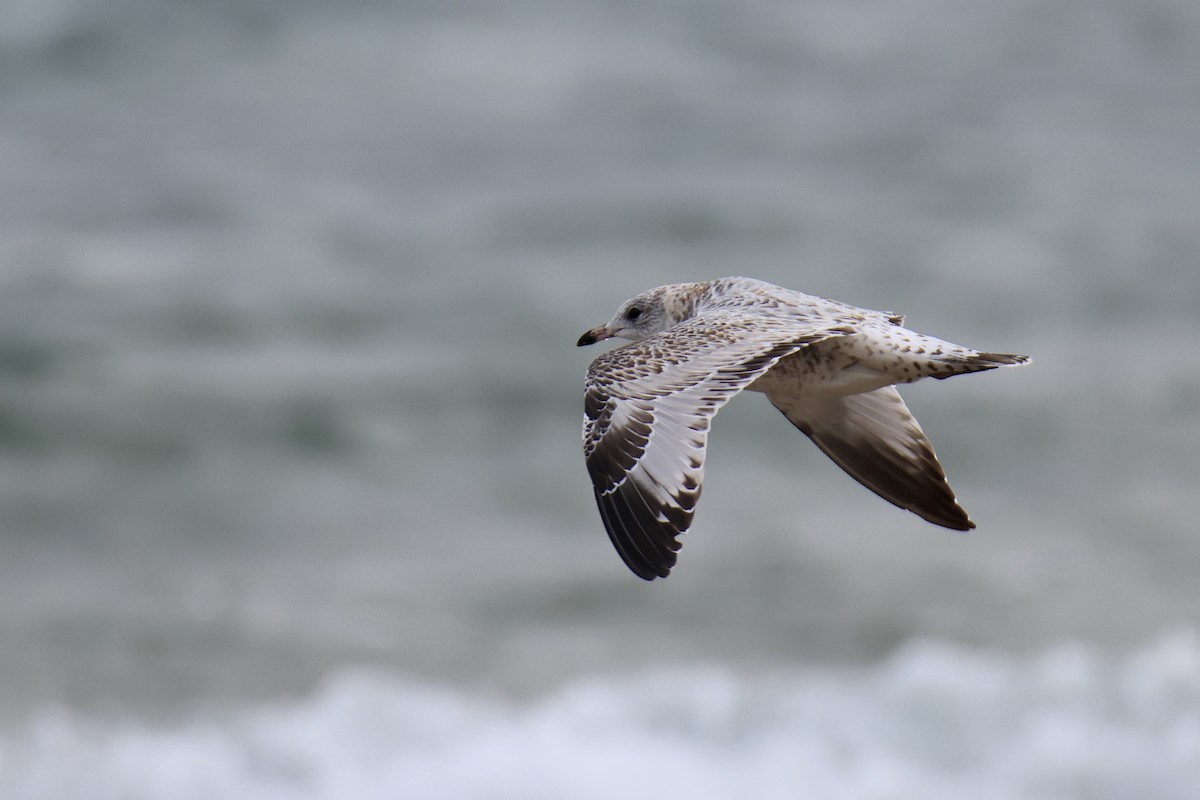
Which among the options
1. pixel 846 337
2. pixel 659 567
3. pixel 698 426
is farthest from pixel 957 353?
pixel 659 567

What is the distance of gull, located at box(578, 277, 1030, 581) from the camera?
710 cm

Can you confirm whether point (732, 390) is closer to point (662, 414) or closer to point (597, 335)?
point (662, 414)

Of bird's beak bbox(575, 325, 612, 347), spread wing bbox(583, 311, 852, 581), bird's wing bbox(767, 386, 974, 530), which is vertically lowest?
spread wing bbox(583, 311, 852, 581)

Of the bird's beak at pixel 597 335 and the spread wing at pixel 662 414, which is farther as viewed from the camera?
the bird's beak at pixel 597 335

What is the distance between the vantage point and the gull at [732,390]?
23.3ft

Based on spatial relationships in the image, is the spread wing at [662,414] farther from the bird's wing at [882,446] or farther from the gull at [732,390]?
the bird's wing at [882,446]

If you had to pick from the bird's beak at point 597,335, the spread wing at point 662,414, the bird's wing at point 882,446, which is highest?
the bird's beak at point 597,335

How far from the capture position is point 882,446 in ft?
29.6

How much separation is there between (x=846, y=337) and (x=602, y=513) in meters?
1.42

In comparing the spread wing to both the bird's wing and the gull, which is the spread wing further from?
the bird's wing

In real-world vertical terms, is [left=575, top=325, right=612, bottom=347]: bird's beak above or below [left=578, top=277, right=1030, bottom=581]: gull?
above

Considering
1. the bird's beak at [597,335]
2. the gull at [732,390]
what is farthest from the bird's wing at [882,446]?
the bird's beak at [597,335]

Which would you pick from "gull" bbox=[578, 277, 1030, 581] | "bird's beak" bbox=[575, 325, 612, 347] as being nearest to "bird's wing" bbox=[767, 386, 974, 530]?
"gull" bbox=[578, 277, 1030, 581]

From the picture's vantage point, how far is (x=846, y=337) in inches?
311
